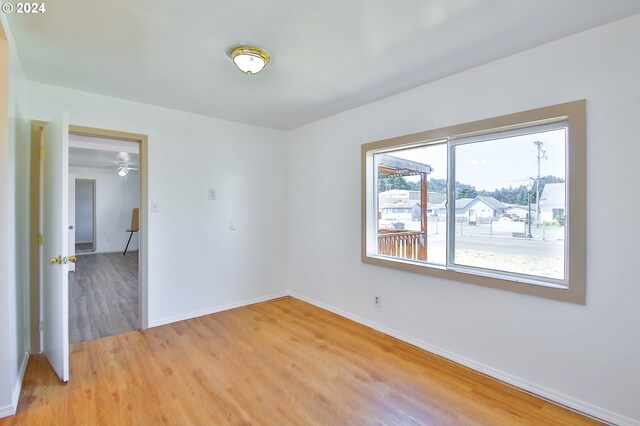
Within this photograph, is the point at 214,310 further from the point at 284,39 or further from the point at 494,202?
the point at 494,202

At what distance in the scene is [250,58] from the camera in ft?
7.06

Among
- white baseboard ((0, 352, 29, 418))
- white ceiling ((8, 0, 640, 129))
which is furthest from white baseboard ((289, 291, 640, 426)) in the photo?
white baseboard ((0, 352, 29, 418))

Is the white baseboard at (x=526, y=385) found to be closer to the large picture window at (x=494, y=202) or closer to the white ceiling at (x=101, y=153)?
the large picture window at (x=494, y=202)

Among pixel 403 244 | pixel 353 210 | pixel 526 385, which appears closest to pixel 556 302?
pixel 526 385

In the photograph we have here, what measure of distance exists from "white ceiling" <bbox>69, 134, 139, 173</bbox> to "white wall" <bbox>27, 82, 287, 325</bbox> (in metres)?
1.03

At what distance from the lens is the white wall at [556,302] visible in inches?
71.0

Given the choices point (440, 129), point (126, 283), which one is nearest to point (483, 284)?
point (440, 129)

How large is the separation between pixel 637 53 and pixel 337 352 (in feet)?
9.77

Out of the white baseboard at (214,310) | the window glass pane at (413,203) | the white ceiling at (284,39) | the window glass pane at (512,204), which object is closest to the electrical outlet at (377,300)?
the window glass pane at (413,203)

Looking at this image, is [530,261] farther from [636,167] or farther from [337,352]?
[337,352]

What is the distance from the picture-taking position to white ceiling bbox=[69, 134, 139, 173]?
16.2ft

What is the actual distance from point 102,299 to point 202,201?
2.28 meters

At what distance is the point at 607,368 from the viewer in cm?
186

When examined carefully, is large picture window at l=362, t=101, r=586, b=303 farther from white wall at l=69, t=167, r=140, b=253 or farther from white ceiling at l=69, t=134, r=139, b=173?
white wall at l=69, t=167, r=140, b=253
